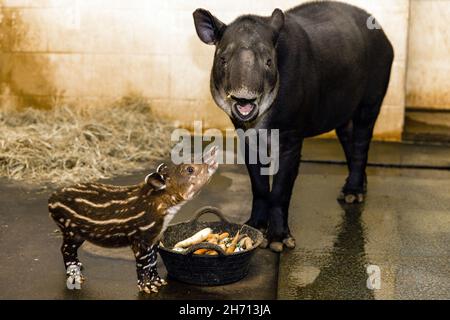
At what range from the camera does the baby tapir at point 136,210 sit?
4.25m

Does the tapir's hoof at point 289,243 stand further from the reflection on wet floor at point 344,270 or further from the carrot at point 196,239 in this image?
the carrot at point 196,239

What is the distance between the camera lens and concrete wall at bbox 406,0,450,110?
9422 mm

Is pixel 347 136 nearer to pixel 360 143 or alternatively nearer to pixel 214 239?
pixel 360 143

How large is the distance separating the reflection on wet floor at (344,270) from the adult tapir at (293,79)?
38 centimetres

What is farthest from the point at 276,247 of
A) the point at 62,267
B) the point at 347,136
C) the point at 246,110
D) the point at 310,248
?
the point at 347,136

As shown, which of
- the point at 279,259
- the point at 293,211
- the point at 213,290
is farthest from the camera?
the point at 293,211

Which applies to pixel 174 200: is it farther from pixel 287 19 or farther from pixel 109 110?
pixel 109 110

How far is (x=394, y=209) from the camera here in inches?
248

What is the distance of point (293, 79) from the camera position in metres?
5.20

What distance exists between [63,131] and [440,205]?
3729mm

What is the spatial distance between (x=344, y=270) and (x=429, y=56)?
5.31 meters

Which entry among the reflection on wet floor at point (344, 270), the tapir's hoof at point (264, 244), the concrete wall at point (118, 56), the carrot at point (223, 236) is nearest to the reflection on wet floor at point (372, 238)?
the reflection on wet floor at point (344, 270)

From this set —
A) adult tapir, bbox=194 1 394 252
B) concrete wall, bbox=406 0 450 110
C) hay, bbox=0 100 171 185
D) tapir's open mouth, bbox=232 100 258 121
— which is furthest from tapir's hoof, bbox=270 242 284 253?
concrete wall, bbox=406 0 450 110
